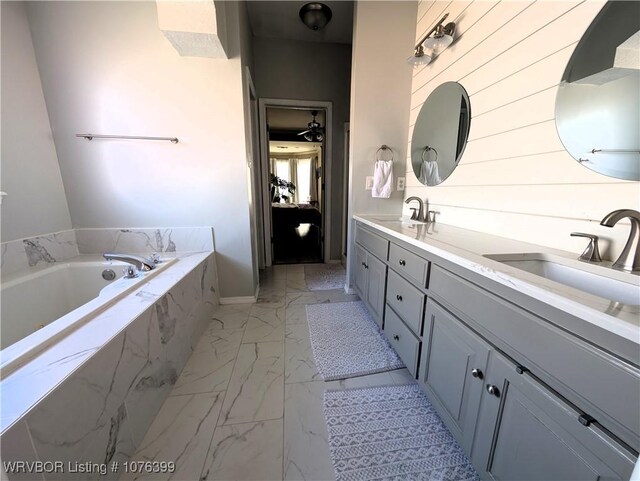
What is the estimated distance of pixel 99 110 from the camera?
A: 198 centimetres

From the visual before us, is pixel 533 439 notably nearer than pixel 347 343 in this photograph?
Yes

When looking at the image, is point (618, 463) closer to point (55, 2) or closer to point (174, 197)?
point (174, 197)

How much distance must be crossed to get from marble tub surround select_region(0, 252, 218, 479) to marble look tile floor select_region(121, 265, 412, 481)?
0.43ft

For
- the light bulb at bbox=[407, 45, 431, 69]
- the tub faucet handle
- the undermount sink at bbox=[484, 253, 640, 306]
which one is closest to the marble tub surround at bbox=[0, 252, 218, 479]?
the tub faucet handle

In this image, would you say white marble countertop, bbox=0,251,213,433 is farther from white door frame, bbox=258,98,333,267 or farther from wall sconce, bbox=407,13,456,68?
wall sconce, bbox=407,13,456,68

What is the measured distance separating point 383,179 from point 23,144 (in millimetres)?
2776

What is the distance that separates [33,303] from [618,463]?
271 cm

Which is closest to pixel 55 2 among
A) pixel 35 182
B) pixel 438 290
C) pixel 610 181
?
pixel 35 182

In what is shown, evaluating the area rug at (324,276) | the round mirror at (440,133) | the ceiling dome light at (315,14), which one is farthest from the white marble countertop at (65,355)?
the ceiling dome light at (315,14)

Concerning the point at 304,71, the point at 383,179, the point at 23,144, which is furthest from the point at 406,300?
the point at 304,71

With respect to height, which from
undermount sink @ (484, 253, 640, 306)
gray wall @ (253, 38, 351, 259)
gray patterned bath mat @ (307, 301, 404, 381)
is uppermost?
gray wall @ (253, 38, 351, 259)

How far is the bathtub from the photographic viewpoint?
0.94 metres

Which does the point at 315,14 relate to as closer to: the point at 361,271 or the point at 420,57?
the point at 420,57

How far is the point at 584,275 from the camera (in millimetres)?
887
